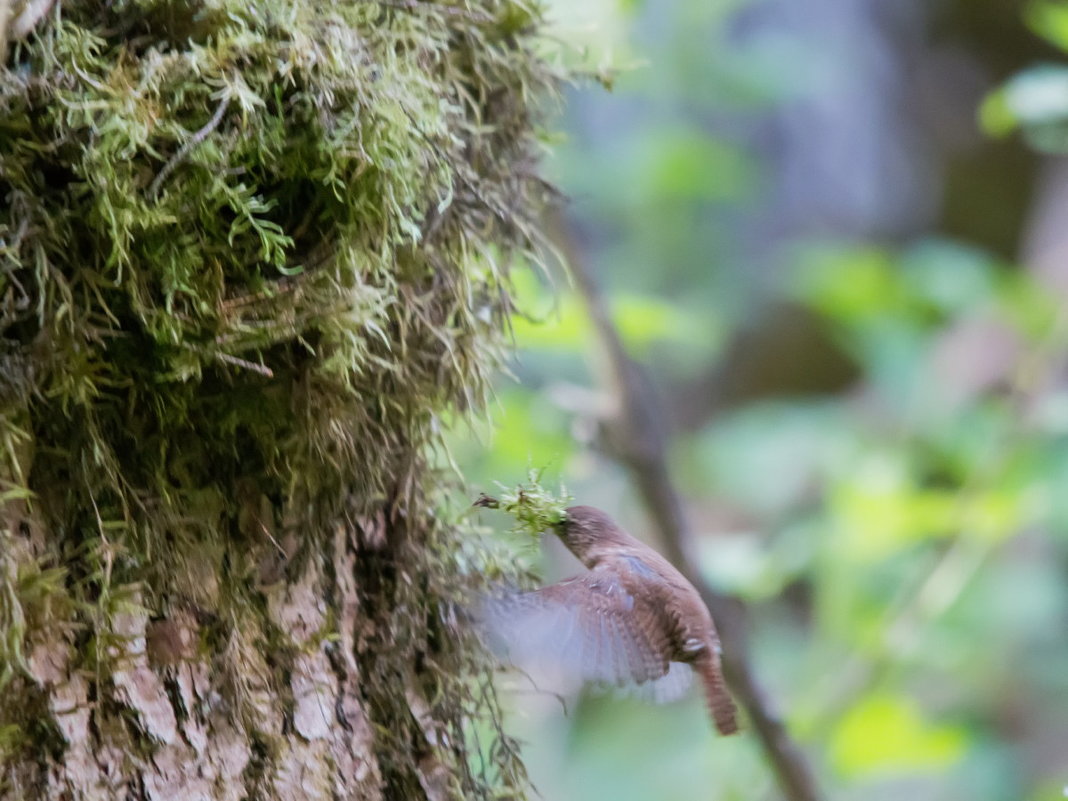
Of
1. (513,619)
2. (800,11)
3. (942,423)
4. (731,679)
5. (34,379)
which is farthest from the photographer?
(800,11)

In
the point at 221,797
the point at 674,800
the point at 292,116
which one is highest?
the point at 674,800

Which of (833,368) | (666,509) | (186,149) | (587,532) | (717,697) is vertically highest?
(833,368)

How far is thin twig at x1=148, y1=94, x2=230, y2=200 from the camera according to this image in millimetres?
762

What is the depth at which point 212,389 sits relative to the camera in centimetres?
84

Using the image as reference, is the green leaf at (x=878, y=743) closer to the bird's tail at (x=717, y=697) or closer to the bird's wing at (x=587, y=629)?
the bird's tail at (x=717, y=697)

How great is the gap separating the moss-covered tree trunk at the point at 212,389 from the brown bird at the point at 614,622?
0.17m

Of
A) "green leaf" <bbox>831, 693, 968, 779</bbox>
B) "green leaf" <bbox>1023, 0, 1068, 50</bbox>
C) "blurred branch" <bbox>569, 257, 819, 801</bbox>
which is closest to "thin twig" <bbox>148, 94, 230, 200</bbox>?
"blurred branch" <bbox>569, 257, 819, 801</bbox>

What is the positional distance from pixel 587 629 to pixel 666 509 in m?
0.84

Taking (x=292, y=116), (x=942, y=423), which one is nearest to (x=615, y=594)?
(x=292, y=116)

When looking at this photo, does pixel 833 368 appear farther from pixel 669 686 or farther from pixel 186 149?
pixel 186 149

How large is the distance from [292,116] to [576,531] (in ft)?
1.53

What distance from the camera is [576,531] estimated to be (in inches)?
38.5

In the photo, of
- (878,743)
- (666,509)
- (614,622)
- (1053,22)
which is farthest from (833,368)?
(614,622)

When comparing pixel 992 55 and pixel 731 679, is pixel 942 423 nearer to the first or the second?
pixel 731 679
